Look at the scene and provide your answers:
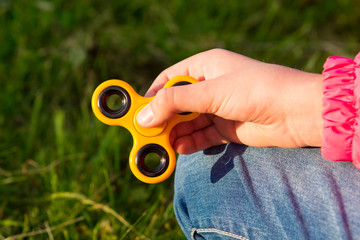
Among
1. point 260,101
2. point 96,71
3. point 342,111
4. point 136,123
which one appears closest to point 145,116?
point 136,123

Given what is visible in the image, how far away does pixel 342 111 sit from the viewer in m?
0.83

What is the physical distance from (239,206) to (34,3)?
1433mm

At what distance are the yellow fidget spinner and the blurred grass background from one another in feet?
0.82

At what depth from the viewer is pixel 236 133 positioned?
1040mm

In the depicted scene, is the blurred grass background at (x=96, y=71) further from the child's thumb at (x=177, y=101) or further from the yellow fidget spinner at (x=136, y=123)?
the child's thumb at (x=177, y=101)

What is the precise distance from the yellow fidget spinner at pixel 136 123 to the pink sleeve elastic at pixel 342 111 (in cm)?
32

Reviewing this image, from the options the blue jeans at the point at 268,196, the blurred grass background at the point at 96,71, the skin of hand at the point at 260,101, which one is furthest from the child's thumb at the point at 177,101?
the blurred grass background at the point at 96,71

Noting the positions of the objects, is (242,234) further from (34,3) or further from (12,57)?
(34,3)

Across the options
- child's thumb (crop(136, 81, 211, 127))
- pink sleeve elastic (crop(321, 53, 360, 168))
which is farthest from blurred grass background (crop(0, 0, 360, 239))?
pink sleeve elastic (crop(321, 53, 360, 168))

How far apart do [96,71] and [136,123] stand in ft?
2.70

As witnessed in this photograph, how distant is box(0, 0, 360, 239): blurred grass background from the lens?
1266 mm

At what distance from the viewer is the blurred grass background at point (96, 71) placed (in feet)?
4.15

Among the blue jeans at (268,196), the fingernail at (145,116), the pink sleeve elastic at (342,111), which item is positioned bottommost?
the blue jeans at (268,196)

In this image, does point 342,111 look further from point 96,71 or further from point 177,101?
point 96,71
